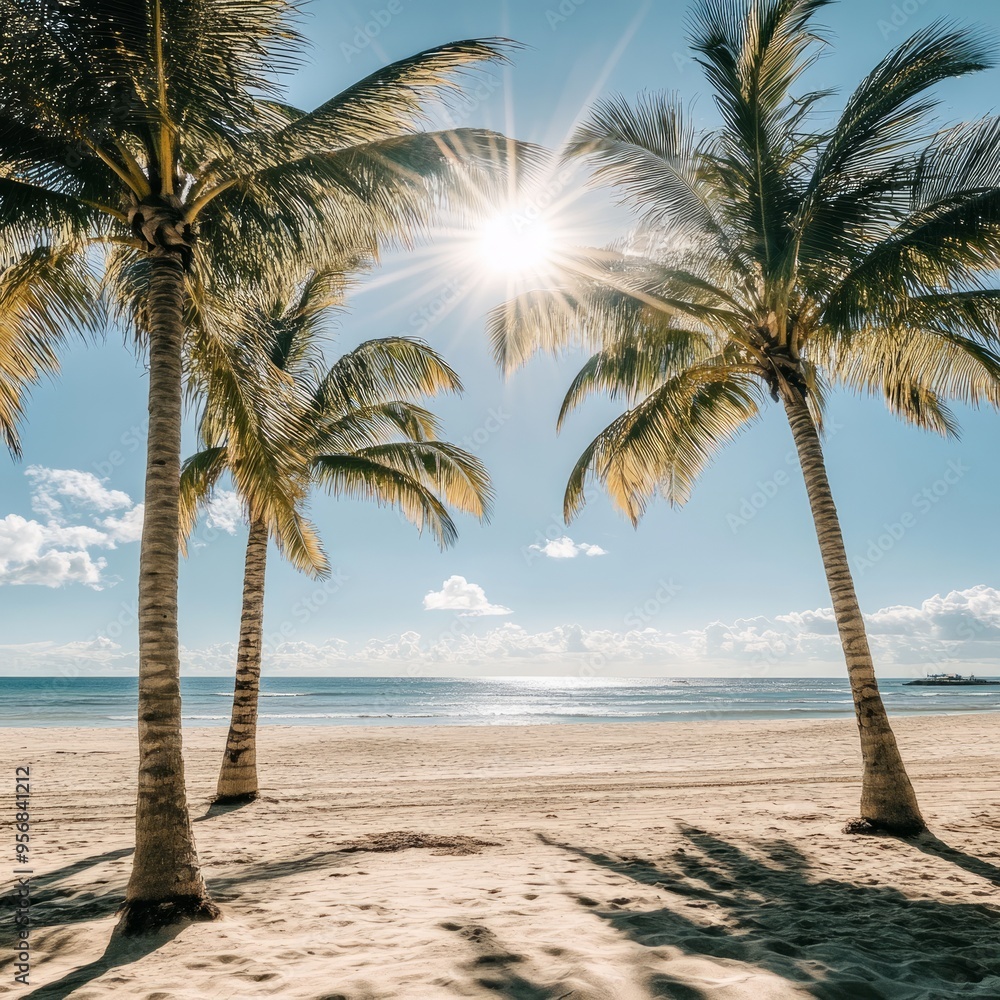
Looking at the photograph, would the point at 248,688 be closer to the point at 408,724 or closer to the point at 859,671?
the point at 859,671

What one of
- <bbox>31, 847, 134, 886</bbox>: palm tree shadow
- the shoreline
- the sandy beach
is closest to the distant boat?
the shoreline

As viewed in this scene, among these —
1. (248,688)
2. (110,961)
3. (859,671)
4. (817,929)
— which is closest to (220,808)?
(248,688)

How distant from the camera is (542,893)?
15.7ft

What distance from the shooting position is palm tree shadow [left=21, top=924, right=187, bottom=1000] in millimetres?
3322

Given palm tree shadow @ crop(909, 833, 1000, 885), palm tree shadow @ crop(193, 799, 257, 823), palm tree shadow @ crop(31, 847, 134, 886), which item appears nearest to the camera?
palm tree shadow @ crop(909, 833, 1000, 885)

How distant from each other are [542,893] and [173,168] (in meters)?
6.43

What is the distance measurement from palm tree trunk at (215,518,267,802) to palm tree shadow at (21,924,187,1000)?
496 cm

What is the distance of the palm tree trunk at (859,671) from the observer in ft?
21.7

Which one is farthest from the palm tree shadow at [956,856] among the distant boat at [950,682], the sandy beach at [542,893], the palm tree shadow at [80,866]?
the distant boat at [950,682]

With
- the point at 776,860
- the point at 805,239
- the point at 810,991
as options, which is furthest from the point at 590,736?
the point at 810,991

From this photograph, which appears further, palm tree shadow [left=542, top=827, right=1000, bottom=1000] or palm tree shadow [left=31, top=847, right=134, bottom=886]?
palm tree shadow [left=31, top=847, right=134, bottom=886]

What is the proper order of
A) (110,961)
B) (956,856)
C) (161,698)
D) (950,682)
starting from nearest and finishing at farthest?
(110,961) → (161,698) → (956,856) → (950,682)

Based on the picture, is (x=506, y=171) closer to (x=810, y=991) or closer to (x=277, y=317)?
(x=277, y=317)

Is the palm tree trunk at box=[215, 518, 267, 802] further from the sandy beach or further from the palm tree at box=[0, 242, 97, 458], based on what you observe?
the palm tree at box=[0, 242, 97, 458]
